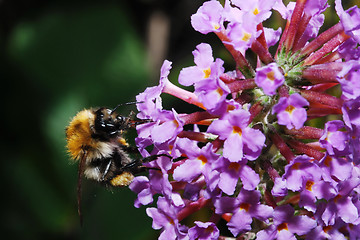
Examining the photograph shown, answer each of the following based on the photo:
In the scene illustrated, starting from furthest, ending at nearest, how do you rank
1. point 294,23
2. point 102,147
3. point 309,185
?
point 102,147 < point 294,23 < point 309,185

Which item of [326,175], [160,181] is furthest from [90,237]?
[326,175]

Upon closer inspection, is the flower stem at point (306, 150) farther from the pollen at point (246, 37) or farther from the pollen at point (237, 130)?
the pollen at point (246, 37)

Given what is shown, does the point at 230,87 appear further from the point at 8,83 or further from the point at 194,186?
the point at 8,83

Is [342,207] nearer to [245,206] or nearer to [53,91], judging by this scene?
[245,206]

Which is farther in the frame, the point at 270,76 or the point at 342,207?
the point at 342,207

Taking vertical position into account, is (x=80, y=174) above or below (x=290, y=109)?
below

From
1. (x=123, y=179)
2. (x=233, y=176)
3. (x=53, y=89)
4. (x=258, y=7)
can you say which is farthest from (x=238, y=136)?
(x=53, y=89)
